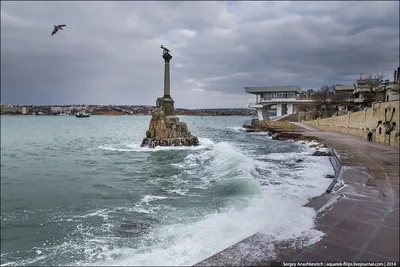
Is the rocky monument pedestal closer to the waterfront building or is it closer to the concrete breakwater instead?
the concrete breakwater

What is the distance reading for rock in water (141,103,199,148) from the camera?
29531 mm

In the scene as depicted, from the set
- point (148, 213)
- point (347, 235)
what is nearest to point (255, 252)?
point (347, 235)

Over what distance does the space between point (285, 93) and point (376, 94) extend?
25.2 metres

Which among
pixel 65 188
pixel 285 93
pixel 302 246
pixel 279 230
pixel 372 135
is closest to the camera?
pixel 302 246

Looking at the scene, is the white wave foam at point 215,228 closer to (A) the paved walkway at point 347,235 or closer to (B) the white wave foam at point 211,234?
(B) the white wave foam at point 211,234

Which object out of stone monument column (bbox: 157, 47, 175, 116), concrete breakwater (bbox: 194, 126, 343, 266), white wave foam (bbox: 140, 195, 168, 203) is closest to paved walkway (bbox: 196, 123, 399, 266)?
concrete breakwater (bbox: 194, 126, 343, 266)

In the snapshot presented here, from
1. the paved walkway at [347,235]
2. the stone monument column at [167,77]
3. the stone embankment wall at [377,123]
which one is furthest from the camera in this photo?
the stone monument column at [167,77]

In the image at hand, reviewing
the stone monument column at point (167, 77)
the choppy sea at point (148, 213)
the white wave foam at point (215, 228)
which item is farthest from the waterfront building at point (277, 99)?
the white wave foam at point (215, 228)

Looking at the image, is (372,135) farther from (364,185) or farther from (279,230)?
(279,230)

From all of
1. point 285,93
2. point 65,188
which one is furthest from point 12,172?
point 285,93

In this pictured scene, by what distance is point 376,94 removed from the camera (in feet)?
169

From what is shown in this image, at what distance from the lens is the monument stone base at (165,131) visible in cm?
2959

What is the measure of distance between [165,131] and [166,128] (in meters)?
0.35

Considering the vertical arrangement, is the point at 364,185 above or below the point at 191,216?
above
